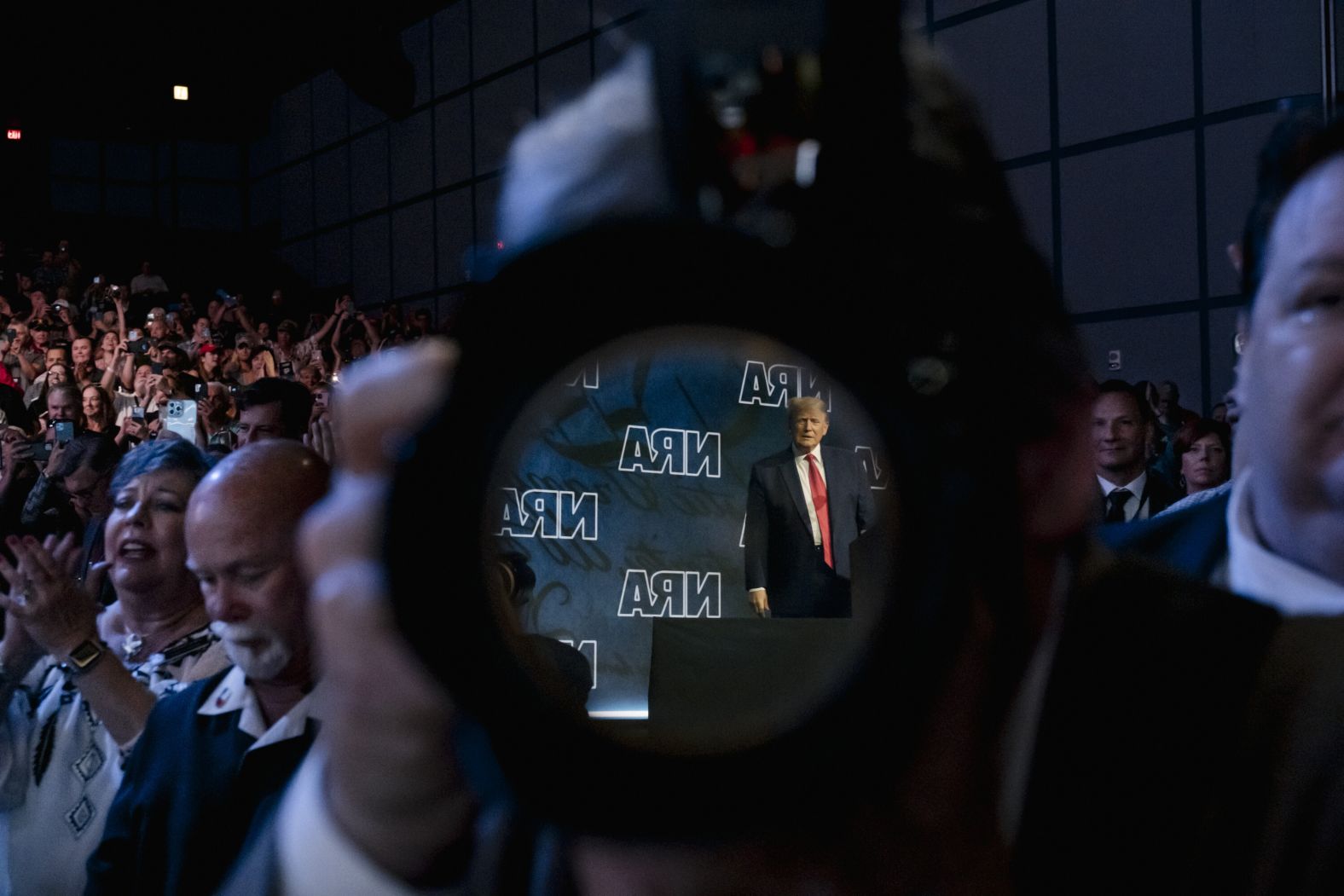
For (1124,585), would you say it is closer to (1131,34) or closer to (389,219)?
(1131,34)

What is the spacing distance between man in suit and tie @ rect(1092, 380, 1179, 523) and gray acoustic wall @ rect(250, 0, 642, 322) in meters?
5.24

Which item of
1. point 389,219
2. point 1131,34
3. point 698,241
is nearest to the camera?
point 698,241

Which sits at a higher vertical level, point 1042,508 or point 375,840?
point 1042,508

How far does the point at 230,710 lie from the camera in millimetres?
1516

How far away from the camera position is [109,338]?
710 centimetres

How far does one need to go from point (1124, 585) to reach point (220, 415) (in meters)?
5.35

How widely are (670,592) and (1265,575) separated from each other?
4404 millimetres

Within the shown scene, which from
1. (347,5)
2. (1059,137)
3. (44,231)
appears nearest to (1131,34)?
(1059,137)

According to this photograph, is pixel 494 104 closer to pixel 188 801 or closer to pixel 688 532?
pixel 688 532

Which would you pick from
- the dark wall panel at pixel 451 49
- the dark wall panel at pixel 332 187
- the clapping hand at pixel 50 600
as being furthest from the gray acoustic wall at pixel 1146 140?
the dark wall panel at pixel 332 187

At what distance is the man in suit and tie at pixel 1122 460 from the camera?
3.60 m

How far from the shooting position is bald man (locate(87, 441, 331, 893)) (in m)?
1.41

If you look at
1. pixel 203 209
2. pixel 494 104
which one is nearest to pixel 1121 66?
pixel 494 104

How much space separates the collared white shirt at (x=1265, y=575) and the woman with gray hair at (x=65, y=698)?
160cm
